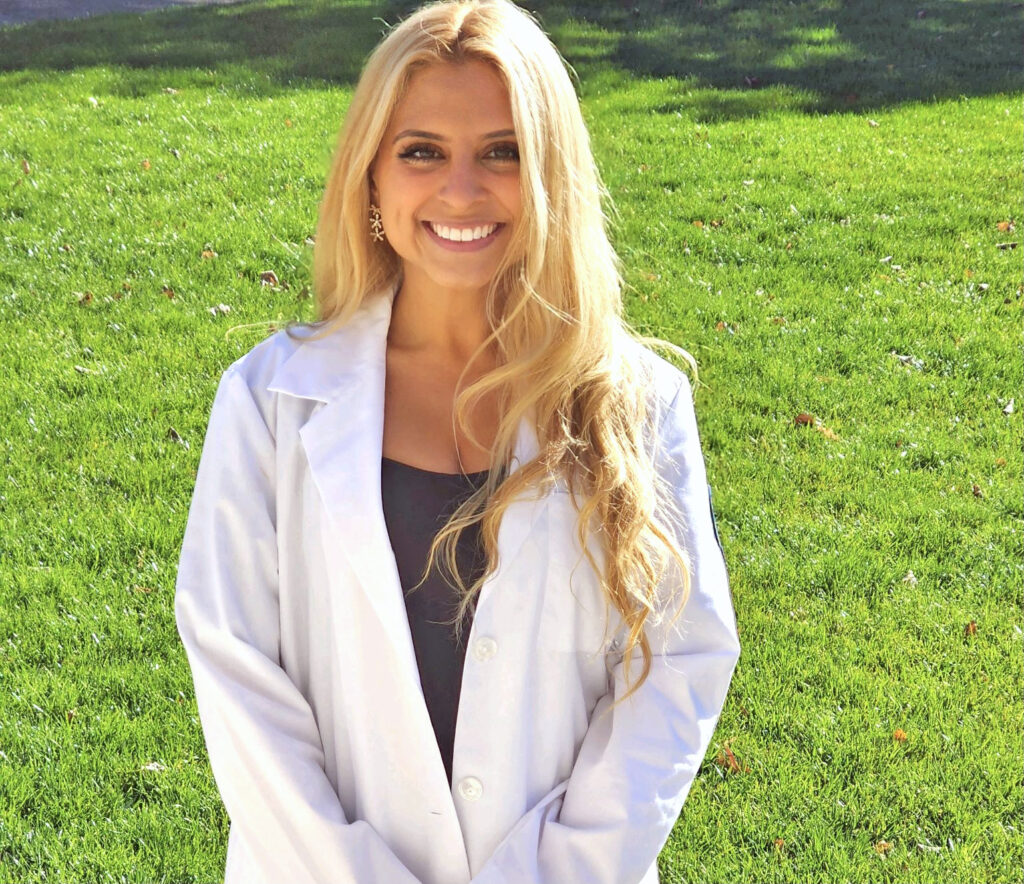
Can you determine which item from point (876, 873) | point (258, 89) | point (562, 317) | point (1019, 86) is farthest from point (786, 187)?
point (562, 317)

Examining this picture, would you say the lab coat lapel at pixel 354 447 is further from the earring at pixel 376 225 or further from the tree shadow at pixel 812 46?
the tree shadow at pixel 812 46

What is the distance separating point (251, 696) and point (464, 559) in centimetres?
52

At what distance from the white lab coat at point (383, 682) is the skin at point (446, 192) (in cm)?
17

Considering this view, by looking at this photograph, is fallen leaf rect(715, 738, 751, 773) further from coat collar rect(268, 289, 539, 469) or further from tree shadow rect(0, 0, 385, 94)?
tree shadow rect(0, 0, 385, 94)

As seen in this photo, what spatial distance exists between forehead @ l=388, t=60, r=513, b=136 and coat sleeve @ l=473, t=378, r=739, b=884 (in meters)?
0.87

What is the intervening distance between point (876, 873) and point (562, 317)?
7.82 ft

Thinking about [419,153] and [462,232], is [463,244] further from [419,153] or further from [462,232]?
[419,153]

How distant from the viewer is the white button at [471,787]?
2414 millimetres

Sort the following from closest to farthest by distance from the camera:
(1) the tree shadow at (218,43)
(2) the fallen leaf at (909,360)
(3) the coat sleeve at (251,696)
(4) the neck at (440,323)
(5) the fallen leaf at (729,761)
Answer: (3) the coat sleeve at (251,696) → (4) the neck at (440,323) → (5) the fallen leaf at (729,761) → (2) the fallen leaf at (909,360) → (1) the tree shadow at (218,43)

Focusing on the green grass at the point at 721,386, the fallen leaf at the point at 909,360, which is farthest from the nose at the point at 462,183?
the fallen leaf at the point at 909,360

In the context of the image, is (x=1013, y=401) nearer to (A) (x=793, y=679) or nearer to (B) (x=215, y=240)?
(A) (x=793, y=679)

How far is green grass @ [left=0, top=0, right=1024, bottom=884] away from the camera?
4.10 m

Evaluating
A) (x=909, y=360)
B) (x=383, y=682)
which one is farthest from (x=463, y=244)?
(x=909, y=360)

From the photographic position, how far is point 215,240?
7.59 metres
